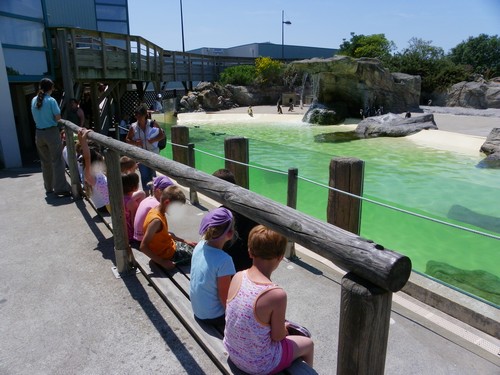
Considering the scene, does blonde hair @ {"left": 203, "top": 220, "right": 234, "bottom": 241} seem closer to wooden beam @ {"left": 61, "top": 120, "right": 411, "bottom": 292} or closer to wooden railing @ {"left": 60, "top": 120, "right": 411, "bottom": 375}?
wooden beam @ {"left": 61, "top": 120, "right": 411, "bottom": 292}

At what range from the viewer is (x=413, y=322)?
3.08 meters

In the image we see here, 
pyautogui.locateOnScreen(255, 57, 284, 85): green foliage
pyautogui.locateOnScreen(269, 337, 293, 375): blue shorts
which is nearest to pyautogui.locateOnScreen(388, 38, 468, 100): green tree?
pyautogui.locateOnScreen(255, 57, 284, 85): green foliage

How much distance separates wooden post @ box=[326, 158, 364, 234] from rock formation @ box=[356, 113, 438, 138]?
14.0 m

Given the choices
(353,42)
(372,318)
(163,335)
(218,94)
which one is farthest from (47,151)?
(353,42)

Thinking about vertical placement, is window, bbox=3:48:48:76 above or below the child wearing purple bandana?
above

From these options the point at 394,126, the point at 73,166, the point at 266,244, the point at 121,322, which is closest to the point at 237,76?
the point at 394,126

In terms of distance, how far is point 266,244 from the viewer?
182 centimetres

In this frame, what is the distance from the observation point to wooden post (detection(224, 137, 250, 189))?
20.1ft

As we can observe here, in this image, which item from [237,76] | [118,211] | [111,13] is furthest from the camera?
[237,76]

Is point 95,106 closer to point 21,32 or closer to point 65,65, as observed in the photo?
point 65,65

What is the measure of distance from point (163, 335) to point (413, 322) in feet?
6.11

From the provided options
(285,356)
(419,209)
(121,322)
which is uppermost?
(285,356)

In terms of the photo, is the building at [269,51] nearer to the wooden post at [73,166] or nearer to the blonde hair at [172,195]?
the wooden post at [73,166]

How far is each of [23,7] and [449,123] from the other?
18466 millimetres
